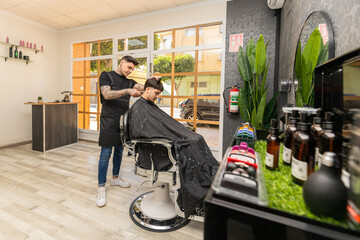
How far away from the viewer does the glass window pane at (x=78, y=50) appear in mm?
4916

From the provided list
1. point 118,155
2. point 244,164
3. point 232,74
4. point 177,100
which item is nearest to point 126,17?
point 177,100

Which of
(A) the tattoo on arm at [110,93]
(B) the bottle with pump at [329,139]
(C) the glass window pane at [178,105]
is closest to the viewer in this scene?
(B) the bottle with pump at [329,139]

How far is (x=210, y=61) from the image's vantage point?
3592mm

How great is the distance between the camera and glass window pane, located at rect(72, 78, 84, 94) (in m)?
4.99

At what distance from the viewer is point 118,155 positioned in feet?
7.86

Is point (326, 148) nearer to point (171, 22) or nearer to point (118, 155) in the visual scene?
point (118, 155)

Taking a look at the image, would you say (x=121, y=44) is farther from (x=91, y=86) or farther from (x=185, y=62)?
(x=185, y=62)

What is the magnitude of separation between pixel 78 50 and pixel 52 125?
84.7 inches

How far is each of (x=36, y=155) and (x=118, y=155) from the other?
7.79 ft

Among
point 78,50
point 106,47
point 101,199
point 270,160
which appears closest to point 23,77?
point 78,50

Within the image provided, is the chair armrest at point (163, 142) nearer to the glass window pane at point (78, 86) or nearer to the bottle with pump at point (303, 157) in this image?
the bottle with pump at point (303, 157)

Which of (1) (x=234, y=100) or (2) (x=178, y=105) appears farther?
(2) (x=178, y=105)

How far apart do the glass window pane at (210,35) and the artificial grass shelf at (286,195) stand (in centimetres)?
316

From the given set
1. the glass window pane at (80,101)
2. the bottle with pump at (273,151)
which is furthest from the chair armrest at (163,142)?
the glass window pane at (80,101)
